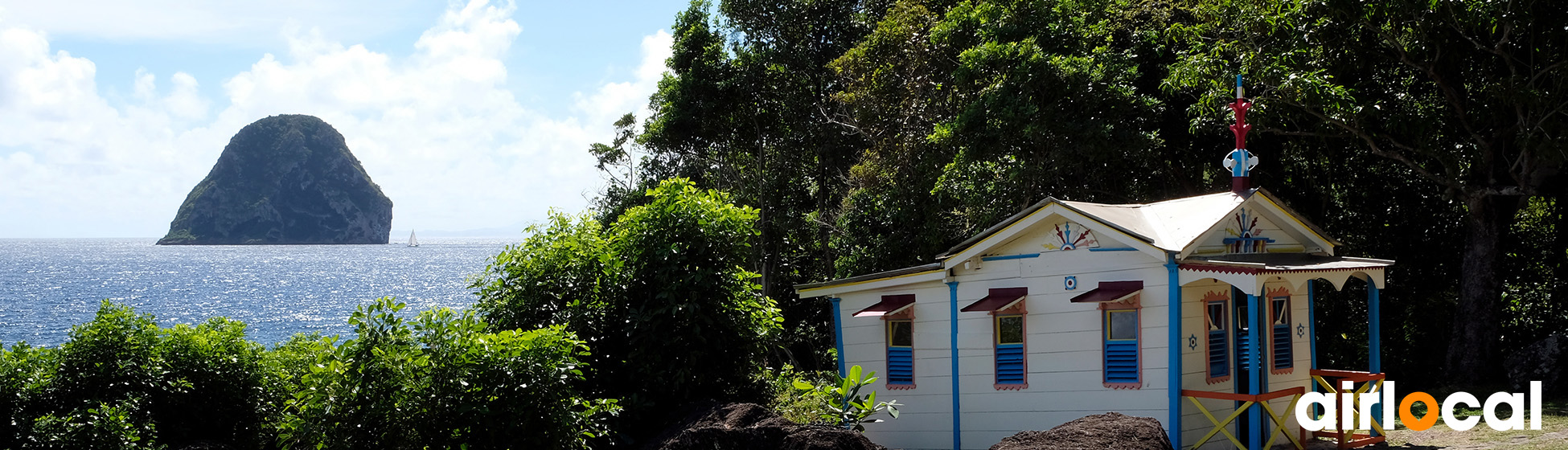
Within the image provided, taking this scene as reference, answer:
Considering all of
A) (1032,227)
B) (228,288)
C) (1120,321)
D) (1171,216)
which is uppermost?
(1171,216)

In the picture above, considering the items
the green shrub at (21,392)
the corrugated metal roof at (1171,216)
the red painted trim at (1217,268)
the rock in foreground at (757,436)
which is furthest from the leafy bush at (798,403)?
the green shrub at (21,392)

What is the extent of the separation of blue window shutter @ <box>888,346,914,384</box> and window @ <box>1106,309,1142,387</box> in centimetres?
269

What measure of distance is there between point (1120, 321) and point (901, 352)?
303cm

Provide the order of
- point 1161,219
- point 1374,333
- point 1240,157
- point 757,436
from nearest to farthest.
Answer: point 757,436
point 1240,157
point 1161,219
point 1374,333

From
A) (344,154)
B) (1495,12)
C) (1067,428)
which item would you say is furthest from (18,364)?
(344,154)

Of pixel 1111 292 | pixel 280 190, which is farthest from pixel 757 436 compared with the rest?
pixel 280 190

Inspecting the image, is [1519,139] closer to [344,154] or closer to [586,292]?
[586,292]

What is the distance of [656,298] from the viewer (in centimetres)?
1067

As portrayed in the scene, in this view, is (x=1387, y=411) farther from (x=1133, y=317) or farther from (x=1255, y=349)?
(x=1133, y=317)

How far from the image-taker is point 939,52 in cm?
2169

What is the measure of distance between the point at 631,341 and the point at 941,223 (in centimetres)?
1183

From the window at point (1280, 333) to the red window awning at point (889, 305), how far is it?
4.15 metres

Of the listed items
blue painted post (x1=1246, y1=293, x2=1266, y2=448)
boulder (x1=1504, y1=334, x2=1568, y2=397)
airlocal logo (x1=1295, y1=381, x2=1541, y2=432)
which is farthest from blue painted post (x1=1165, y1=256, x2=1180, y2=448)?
boulder (x1=1504, y1=334, x2=1568, y2=397)

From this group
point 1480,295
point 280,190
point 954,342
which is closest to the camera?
point 954,342
